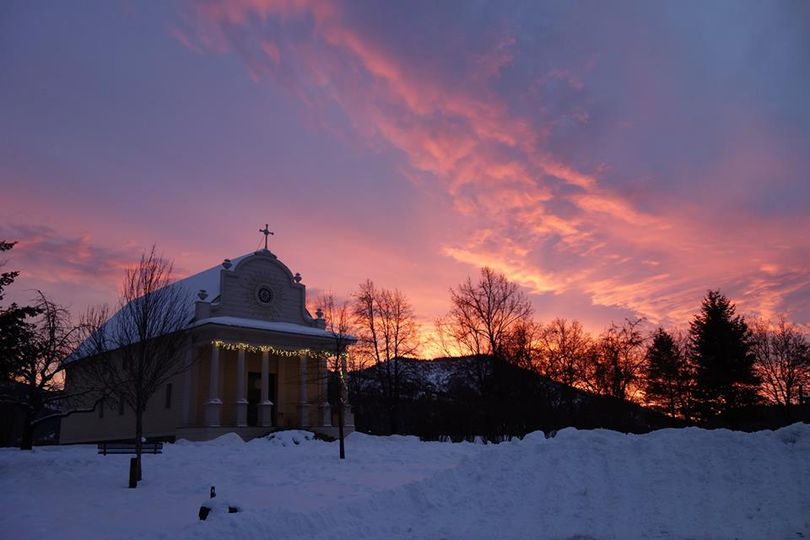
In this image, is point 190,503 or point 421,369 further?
point 421,369

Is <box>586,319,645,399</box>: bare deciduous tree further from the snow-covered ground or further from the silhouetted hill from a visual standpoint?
the snow-covered ground

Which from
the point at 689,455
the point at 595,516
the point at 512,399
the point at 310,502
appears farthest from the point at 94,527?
the point at 512,399

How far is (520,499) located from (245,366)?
22743 millimetres

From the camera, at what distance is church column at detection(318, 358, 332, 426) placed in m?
32.6

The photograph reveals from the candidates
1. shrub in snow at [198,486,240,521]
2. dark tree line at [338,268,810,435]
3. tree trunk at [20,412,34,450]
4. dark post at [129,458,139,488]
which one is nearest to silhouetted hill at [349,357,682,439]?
dark tree line at [338,268,810,435]

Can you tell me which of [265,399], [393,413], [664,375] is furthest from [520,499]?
[664,375]

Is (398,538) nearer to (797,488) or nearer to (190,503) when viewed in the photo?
(190,503)

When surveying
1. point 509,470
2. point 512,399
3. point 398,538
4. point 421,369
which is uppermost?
point 421,369

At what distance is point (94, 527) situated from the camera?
1027 cm

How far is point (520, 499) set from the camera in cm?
1114

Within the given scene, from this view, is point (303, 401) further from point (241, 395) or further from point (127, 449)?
point (127, 449)

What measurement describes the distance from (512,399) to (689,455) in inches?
785

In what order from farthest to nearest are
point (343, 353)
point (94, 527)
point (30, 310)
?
1. point (343, 353)
2. point (30, 310)
3. point (94, 527)

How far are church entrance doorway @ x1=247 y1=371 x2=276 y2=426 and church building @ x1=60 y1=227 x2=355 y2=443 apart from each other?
6cm
